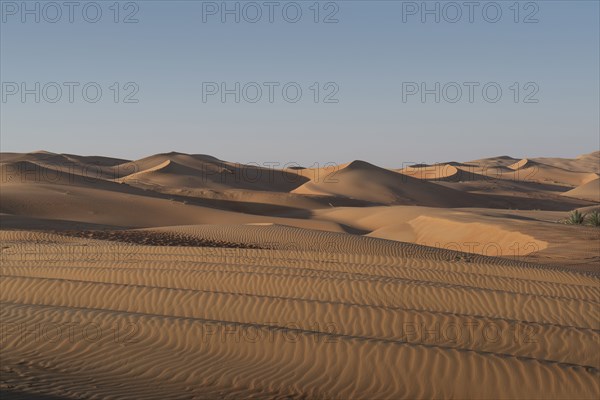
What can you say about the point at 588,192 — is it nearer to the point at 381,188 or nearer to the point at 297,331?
the point at 381,188

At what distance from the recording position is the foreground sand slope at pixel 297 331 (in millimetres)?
6762

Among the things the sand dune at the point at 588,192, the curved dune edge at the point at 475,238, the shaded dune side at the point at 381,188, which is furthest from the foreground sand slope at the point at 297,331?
the sand dune at the point at 588,192

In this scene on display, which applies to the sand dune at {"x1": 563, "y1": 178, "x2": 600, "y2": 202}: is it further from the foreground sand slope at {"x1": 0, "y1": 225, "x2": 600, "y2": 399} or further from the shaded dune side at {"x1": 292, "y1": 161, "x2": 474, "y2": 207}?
the foreground sand slope at {"x1": 0, "y1": 225, "x2": 600, "y2": 399}

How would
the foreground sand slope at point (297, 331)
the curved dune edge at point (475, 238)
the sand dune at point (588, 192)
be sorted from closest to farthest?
the foreground sand slope at point (297, 331)
the curved dune edge at point (475, 238)
the sand dune at point (588, 192)

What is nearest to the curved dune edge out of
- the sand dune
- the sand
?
the sand

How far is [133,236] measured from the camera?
22016 millimetres

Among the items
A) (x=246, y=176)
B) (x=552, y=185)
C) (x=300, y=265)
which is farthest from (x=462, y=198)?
(x=300, y=265)

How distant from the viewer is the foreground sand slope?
266 inches

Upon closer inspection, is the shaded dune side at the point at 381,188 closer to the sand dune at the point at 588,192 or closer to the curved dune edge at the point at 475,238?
the sand dune at the point at 588,192

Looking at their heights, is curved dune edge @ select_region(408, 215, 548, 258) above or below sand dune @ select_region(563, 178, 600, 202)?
below

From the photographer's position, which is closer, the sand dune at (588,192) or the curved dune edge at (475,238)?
the curved dune edge at (475,238)

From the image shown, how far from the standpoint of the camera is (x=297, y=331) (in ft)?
26.5

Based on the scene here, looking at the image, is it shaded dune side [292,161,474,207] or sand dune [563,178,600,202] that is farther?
sand dune [563,178,600,202]

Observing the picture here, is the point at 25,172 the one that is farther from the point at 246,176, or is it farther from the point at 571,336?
→ the point at 571,336
